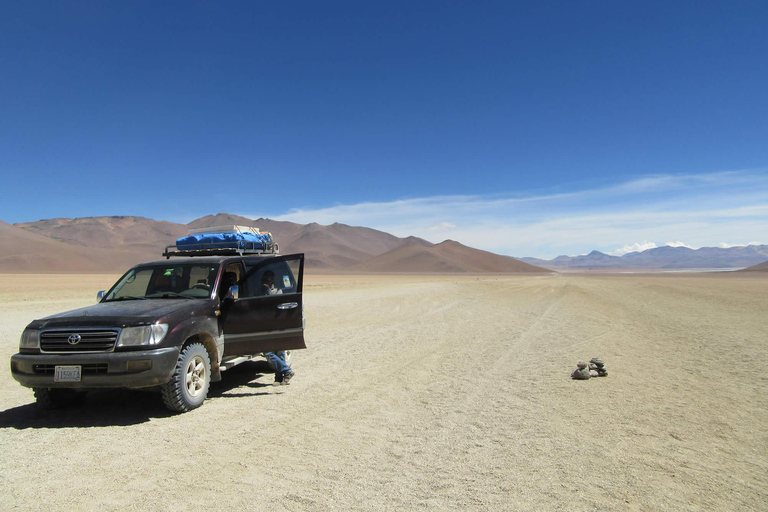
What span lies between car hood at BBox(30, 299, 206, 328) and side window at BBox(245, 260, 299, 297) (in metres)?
1.01

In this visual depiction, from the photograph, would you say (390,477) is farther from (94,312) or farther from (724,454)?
(94,312)

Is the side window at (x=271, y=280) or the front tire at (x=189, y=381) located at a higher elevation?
the side window at (x=271, y=280)

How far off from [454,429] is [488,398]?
1.59 metres

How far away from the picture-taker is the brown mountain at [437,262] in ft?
559

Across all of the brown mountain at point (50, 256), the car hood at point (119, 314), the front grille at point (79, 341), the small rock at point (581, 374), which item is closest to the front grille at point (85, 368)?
the front grille at point (79, 341)

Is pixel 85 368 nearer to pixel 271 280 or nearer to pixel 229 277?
pixel 229 277

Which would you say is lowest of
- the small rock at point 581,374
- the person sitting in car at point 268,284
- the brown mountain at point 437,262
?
the small rock at point 581,374

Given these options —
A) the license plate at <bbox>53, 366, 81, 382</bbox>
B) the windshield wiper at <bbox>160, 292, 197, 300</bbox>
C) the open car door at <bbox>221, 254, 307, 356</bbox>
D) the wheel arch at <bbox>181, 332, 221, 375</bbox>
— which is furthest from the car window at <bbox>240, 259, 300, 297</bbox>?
the license plate at <bbox>53, 366, 81, 382</bbox>

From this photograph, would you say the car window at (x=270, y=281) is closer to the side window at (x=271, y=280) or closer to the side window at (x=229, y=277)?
the side window at (x=271, y=280)

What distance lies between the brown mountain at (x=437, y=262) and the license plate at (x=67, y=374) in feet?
521

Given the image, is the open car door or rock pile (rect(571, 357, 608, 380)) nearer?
the open car door

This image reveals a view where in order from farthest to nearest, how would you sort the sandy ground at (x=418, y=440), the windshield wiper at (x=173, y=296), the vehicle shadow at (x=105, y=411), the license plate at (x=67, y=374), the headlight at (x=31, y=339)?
the windshield wiper at (x=173, y=296)
the vehicle shadow at (x=105, y=411)
the headlight at (x=31, y=339)
the license plate at (x=67, y=374)
the sandy ground at (x=418, y=440)

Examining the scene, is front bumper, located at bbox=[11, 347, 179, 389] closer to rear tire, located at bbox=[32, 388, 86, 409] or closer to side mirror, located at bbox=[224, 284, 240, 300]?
rear tire, located at bbox=[32, 388, 86, 409]

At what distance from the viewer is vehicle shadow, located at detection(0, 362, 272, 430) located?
243 inches
